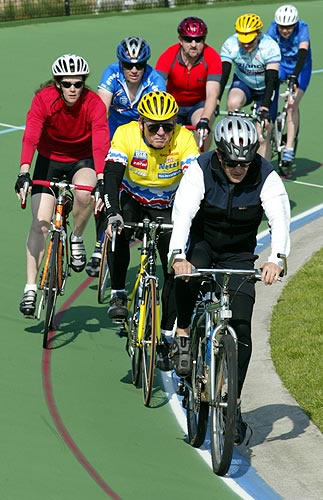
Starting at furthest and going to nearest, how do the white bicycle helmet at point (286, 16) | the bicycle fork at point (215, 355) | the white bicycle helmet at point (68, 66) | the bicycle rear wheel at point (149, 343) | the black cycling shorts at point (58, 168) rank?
the white bicycle helmet at point (286, 16) < the black cycling shorts at point (58, 168) < the white bicycle helmet at point (68, 66) < the bicycle rear wheel at point (149, 343) < the bicycle fork at point (215, 355)

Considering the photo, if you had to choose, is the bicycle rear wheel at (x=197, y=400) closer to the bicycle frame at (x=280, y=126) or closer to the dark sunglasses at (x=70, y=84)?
the dark sunglasses at (x=70, y=84)

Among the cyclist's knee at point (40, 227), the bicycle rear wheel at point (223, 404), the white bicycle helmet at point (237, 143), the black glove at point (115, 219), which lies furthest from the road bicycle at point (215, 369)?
the cyclist's knee at point (40, 227)

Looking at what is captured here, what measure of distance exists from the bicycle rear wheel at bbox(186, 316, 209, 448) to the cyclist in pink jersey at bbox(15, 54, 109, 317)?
217cm

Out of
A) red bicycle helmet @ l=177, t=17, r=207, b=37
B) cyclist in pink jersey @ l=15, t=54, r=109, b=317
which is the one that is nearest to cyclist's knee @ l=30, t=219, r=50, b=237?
cyclist in pink jersey @ l=15, t=54, r=109, b=317

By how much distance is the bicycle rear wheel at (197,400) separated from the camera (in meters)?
7.64

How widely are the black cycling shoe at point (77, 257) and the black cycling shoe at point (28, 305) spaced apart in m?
0.52

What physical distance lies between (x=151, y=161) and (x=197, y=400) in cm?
211

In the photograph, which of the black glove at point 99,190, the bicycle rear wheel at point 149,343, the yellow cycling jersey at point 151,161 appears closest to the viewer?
the bicycle rear wheel at point 149,343

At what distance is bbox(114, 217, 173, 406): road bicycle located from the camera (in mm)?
8336

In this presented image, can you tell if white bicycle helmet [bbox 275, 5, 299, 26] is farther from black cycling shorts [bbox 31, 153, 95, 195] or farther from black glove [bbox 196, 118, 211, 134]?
black cycling shorts [bbox 31, 153, 95, 195]

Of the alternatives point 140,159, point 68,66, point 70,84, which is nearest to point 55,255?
point 140,159

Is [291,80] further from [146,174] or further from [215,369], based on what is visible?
[215,369]

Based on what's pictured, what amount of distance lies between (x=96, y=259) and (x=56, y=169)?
134 centimetres

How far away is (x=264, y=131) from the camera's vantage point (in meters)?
13.9
